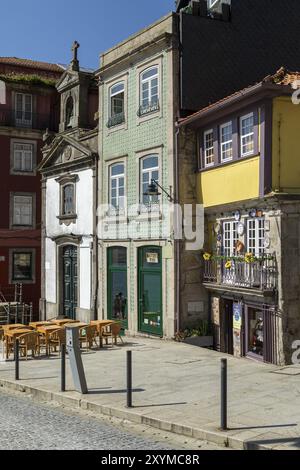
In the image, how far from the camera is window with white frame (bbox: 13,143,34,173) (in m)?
31.3

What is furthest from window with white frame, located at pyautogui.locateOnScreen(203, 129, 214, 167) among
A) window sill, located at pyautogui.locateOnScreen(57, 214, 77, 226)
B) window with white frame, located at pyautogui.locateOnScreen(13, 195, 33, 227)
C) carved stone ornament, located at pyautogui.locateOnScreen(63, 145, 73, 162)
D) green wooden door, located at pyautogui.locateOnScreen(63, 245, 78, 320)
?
window with white frame, located at pyautogui.locateOnScreen(13, 195, 33, 227)

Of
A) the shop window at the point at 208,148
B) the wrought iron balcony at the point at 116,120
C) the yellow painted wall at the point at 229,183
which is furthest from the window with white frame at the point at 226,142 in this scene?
the wrought iron balcony at the point at 116,120

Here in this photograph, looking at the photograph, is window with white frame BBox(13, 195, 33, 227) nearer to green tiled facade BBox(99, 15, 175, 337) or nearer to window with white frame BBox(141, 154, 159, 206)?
green tiled facade BBox(99, 15, 175, 337)

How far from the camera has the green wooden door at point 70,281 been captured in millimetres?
24062

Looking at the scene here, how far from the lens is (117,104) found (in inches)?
839

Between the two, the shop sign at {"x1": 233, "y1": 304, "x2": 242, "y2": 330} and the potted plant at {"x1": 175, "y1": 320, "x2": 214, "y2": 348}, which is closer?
the shop sign at {"x1": 233, "y1": 304, "x2": 242, "y2": 330}

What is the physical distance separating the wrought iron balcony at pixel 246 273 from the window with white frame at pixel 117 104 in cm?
650

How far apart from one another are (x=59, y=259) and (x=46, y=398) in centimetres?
1417

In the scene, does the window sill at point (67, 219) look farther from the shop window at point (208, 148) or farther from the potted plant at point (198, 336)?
the potted plant at point (198, 336)

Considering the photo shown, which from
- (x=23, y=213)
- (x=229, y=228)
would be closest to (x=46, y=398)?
(x=229, y=228)

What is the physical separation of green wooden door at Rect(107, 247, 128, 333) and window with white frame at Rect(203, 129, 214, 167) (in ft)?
15.9

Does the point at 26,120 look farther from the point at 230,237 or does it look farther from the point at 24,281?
the point at 230,237

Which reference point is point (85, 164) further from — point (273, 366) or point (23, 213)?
point (273, 366)

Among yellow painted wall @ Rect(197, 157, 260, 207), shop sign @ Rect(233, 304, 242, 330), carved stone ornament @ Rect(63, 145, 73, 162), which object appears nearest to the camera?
yellow painted wall @ Rect(197, 157, 260, 207)
